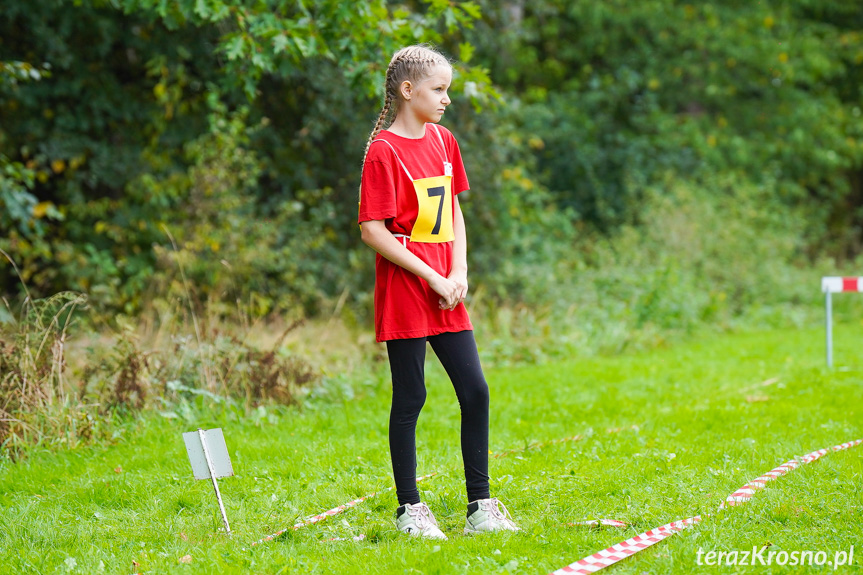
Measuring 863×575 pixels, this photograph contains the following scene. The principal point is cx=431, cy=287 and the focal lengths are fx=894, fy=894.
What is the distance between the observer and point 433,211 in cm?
338

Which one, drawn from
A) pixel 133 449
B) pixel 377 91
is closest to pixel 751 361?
pixel 377 91

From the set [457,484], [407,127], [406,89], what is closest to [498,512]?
[457,484]

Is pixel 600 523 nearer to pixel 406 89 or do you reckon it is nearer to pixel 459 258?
pixel 459 258

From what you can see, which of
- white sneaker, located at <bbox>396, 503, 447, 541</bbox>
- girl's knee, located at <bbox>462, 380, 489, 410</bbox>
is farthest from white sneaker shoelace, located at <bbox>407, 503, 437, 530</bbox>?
girl's knee, located at <bbox>462, 380, 489, 410</bbox>

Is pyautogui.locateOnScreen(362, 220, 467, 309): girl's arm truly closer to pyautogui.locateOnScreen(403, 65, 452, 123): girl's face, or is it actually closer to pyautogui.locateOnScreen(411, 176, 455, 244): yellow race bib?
pyautogui.locateOnScreen(411, 176, 455, 244): yellow race bib

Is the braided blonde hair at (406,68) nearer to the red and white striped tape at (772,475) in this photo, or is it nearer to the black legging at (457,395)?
the black legging at (457,395)

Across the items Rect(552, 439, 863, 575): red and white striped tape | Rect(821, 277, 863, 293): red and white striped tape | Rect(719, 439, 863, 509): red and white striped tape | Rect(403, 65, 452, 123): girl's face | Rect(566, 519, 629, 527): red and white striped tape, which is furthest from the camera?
Rect(821, 277, 863, 293): red and white striped tape

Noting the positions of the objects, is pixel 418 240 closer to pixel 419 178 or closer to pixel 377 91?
pixel 419 178

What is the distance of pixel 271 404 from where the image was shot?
5.99 metres

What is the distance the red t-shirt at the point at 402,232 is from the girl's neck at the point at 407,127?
0.02m

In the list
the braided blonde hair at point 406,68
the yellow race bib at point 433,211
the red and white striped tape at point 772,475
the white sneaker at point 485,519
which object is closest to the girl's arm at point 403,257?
the yellow race bib at point 433,211

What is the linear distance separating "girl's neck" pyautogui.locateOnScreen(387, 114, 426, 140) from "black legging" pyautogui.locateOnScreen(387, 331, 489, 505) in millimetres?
771

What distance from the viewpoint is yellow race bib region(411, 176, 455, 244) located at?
11.0ft

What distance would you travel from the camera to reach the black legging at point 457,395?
11.1 ft
